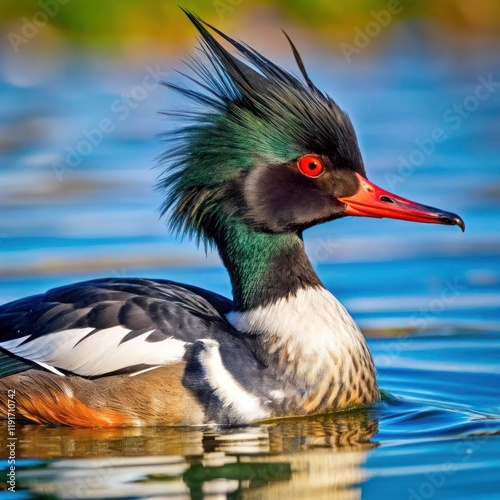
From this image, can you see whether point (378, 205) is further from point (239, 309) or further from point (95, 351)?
point (95, 351)

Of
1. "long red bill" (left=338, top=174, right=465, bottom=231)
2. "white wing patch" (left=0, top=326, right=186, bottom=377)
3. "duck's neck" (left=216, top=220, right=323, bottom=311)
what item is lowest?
"white wing patch" (left=0, top=326, right=186, bottom=377)

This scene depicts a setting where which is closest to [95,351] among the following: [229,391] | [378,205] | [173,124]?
[229,391]

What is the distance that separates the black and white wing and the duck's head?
65cm

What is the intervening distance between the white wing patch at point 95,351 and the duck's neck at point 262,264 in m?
0.70

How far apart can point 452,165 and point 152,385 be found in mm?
7787

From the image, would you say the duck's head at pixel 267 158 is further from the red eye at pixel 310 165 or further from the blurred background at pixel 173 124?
the blurred background at pixel 173 124

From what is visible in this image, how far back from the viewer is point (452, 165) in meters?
15.7

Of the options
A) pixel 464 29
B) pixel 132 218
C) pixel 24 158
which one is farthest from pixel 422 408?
pixel 464 29

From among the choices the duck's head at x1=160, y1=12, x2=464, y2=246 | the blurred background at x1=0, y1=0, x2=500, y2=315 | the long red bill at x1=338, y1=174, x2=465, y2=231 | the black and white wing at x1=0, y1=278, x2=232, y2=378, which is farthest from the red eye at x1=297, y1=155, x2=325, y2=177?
the blurred background at x1=0, y1=0, x2=500, y2=315

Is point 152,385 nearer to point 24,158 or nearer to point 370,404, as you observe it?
point 370,404

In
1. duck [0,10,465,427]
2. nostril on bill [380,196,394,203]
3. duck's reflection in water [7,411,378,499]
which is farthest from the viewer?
nostril on bill [380,196,394,203]

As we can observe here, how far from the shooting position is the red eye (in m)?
8.98

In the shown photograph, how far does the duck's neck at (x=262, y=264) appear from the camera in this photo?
908cm

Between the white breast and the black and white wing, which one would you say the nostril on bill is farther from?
the black and white wing
